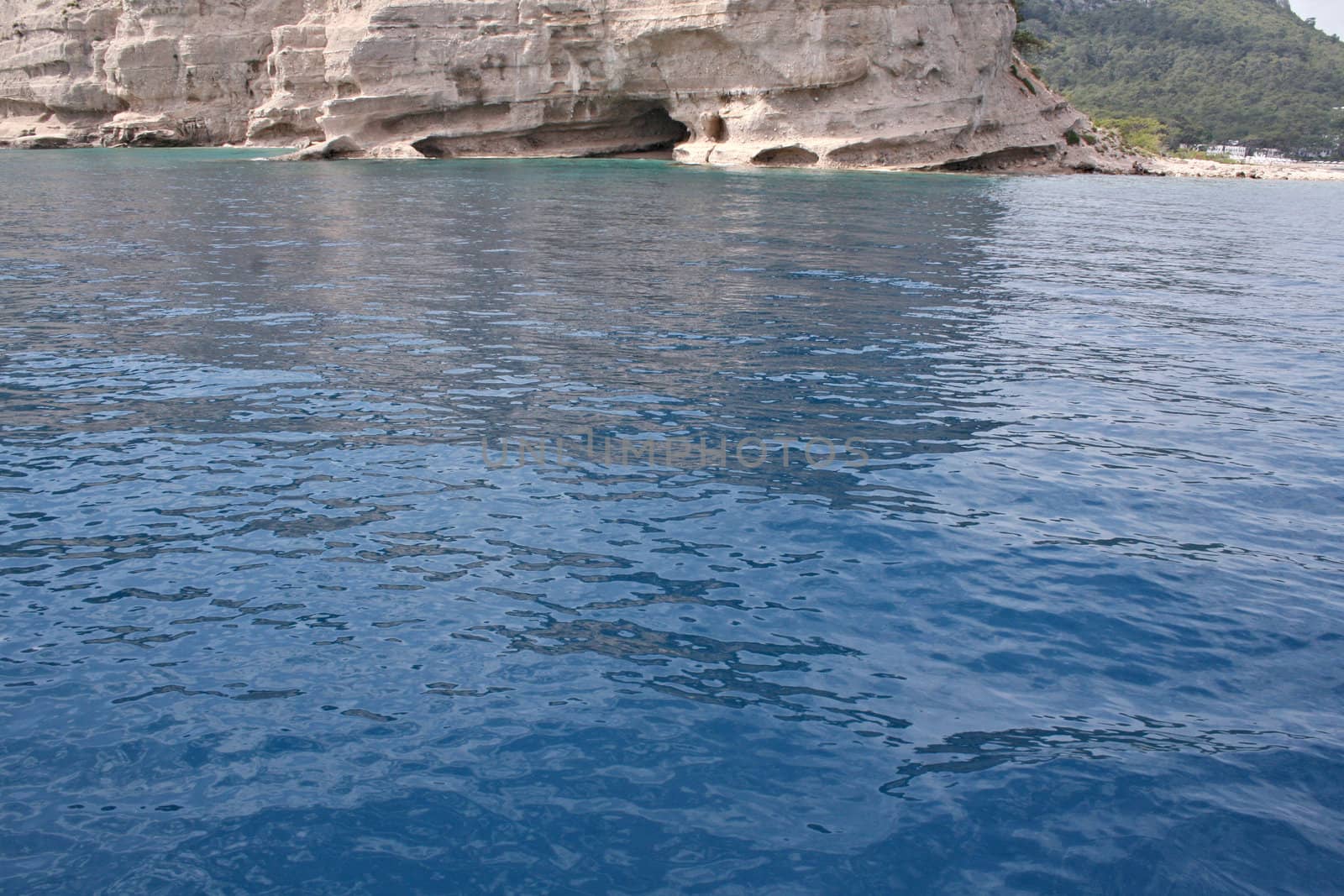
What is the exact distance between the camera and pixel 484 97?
133ft

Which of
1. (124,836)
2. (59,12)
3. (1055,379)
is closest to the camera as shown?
(124,836)

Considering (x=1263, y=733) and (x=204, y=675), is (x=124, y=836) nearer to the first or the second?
(x=204, y=675)

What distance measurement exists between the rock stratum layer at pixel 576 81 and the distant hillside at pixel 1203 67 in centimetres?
4392

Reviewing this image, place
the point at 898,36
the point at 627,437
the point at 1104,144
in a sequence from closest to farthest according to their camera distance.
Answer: the point at 627,437, the point at 898,36, the point at 1104,144

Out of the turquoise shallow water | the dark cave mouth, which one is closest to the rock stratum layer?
the dark cave mouth

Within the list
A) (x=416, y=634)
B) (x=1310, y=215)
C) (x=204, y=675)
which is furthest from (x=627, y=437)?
(x=1310, y=215)

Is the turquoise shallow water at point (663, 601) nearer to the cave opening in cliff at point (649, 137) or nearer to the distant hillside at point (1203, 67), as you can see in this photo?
the cave opening in cliff at point (649, 137)

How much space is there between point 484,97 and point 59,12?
25764 mm

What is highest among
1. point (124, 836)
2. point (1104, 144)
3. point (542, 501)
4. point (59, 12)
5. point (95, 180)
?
point (59, 12)

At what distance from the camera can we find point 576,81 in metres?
39.4

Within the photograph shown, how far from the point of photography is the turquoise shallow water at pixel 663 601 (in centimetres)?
324

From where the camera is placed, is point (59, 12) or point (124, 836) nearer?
point (124, 836)

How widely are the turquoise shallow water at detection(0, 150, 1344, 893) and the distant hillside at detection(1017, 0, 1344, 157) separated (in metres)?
77.1

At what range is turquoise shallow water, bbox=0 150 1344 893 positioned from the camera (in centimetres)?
324
